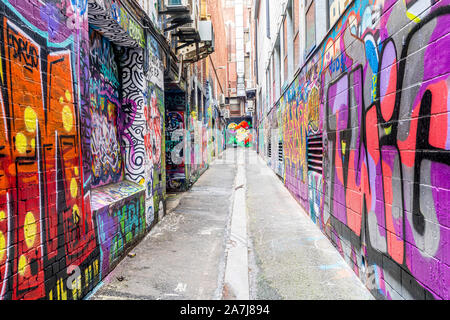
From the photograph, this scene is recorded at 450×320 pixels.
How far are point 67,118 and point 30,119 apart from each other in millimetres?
513

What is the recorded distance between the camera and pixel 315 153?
580cm

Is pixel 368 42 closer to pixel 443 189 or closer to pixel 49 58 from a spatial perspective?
pixel 443 189

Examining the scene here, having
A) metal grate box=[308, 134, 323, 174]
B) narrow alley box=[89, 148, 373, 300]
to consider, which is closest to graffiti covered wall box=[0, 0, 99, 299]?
narrow alley box=[89, 148, 373, 300]

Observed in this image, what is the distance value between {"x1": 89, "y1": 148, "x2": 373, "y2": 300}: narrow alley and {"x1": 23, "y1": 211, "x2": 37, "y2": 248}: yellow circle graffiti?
112cm

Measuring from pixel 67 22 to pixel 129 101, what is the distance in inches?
86.1

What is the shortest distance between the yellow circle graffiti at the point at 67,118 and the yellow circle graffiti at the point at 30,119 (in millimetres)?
408

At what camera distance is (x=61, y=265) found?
8.91ft

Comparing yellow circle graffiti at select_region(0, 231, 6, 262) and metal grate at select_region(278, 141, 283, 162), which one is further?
metal grate at select_region(278, 141, 283, 162)

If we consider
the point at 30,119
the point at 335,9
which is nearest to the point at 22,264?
the point at 30,119

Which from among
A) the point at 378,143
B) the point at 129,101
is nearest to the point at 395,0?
the point at 378,143

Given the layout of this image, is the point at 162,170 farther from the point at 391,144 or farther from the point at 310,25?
Result: the point at 391,144

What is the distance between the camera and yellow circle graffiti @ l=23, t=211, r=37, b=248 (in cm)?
229

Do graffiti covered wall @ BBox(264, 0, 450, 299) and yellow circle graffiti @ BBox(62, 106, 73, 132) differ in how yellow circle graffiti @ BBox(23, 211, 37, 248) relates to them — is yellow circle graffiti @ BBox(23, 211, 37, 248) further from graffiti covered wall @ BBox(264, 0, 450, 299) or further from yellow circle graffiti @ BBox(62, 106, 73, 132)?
graffiti covered wall @ BBox(264, 0, 450, 299)

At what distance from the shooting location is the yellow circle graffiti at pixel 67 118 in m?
2.84
